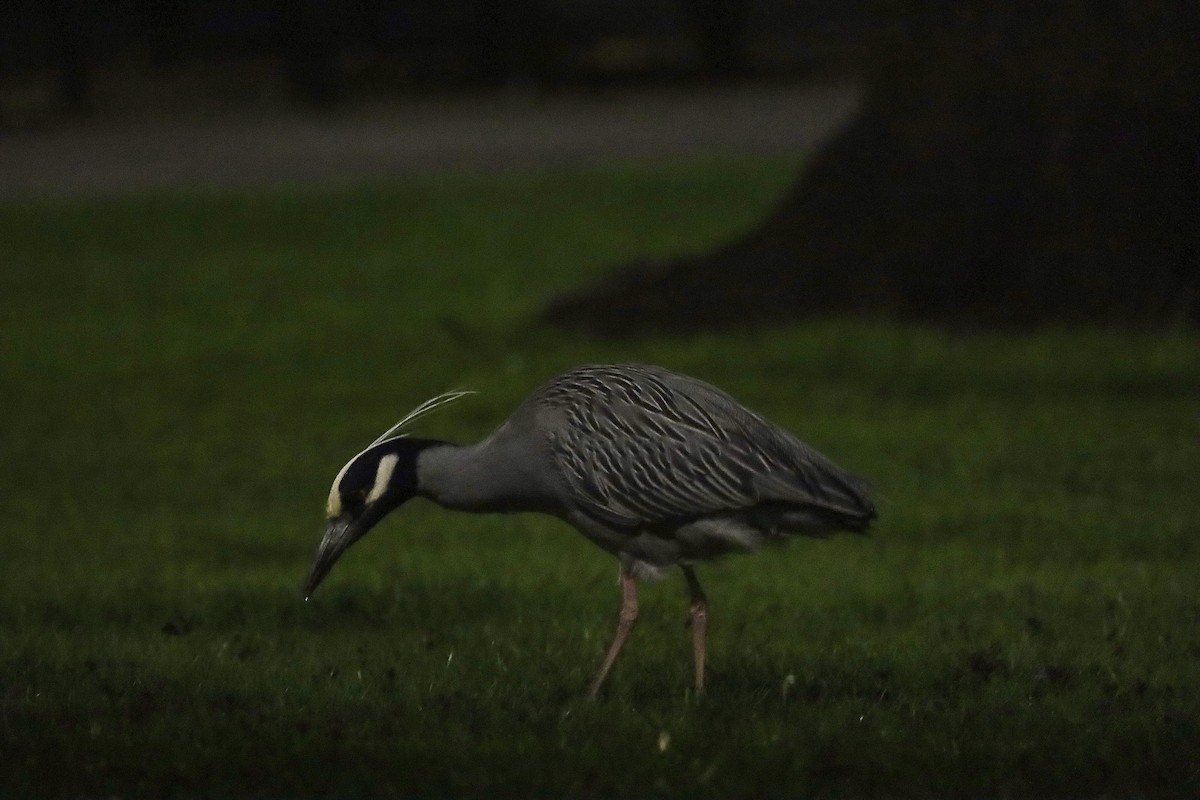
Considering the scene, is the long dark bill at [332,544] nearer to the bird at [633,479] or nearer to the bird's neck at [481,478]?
the bird at [633,479]

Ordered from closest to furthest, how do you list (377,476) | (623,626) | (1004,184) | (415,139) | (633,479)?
(633,479) → (377,476) → (623,626) → (1004,184) → (415,139)

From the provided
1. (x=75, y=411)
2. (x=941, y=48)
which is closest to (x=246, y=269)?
(x=75, y=411)

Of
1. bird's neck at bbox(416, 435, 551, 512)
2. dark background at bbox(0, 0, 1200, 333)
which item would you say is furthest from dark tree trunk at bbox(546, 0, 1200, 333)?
bird's neck at bbox(416, 435, 551, 512)

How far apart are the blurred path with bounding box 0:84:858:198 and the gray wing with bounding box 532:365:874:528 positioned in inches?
760

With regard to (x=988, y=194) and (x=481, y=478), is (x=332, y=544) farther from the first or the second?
(x=988, y=194)

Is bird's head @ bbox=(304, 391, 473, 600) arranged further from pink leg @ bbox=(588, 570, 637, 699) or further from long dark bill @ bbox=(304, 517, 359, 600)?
pink leg @ bbox=(588, 570, 637, 699)

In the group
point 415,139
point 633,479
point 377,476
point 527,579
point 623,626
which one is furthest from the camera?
point 415,139

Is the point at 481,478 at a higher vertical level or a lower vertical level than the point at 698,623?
higher

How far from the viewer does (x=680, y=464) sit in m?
7.25

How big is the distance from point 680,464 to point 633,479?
0.54ft

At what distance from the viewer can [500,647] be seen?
8.33 meters

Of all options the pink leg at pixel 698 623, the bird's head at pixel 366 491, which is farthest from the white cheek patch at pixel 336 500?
the pink leg at pixel 698 623

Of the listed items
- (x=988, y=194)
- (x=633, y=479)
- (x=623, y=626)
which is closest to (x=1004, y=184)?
(x=988, y=194)

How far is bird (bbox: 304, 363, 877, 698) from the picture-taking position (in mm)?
7207
